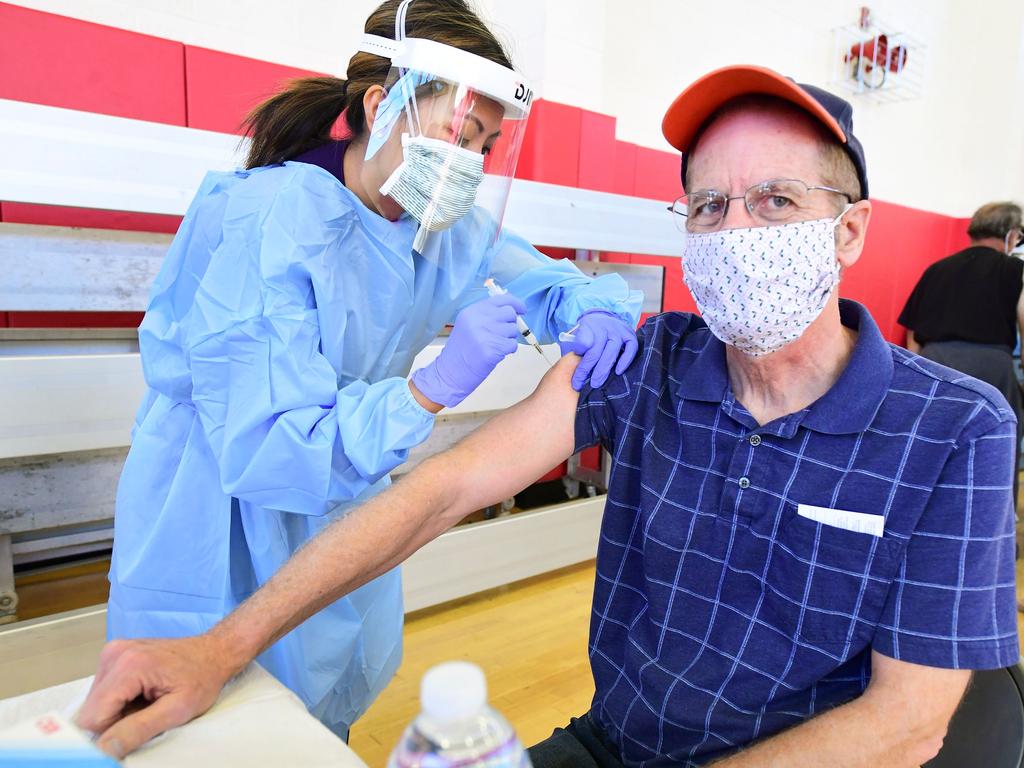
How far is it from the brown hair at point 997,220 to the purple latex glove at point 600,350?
3156 millimetres

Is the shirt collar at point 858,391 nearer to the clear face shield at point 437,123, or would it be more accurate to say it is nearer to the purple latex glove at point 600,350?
the purple latex glove at point 600,350

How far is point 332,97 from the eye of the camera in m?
1.21

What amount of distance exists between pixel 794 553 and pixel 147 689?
0.71 meters

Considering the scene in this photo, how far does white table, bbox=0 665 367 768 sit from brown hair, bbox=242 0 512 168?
33.8 inches

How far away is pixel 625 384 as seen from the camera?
1.04 meters

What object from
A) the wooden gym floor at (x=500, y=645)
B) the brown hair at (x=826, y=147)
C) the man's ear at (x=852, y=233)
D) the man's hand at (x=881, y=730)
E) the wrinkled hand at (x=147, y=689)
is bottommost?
the wooden gym floor at (x=500, y=645)

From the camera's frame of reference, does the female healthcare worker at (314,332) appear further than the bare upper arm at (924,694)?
Yes

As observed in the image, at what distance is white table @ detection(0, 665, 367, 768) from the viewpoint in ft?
1.96

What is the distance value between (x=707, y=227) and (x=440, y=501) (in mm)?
538

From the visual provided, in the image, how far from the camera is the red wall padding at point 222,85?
6.88ft

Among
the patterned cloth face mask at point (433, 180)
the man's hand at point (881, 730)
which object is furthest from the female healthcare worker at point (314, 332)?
the man's hand at point (881, 730)

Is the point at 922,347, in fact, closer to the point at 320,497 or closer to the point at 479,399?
the point at 479,399

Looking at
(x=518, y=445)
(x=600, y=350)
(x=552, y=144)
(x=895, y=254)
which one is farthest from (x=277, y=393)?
(x=895, y=254)

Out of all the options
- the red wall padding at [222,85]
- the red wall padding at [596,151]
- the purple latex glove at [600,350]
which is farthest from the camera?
the red wall padding at [596,151]
